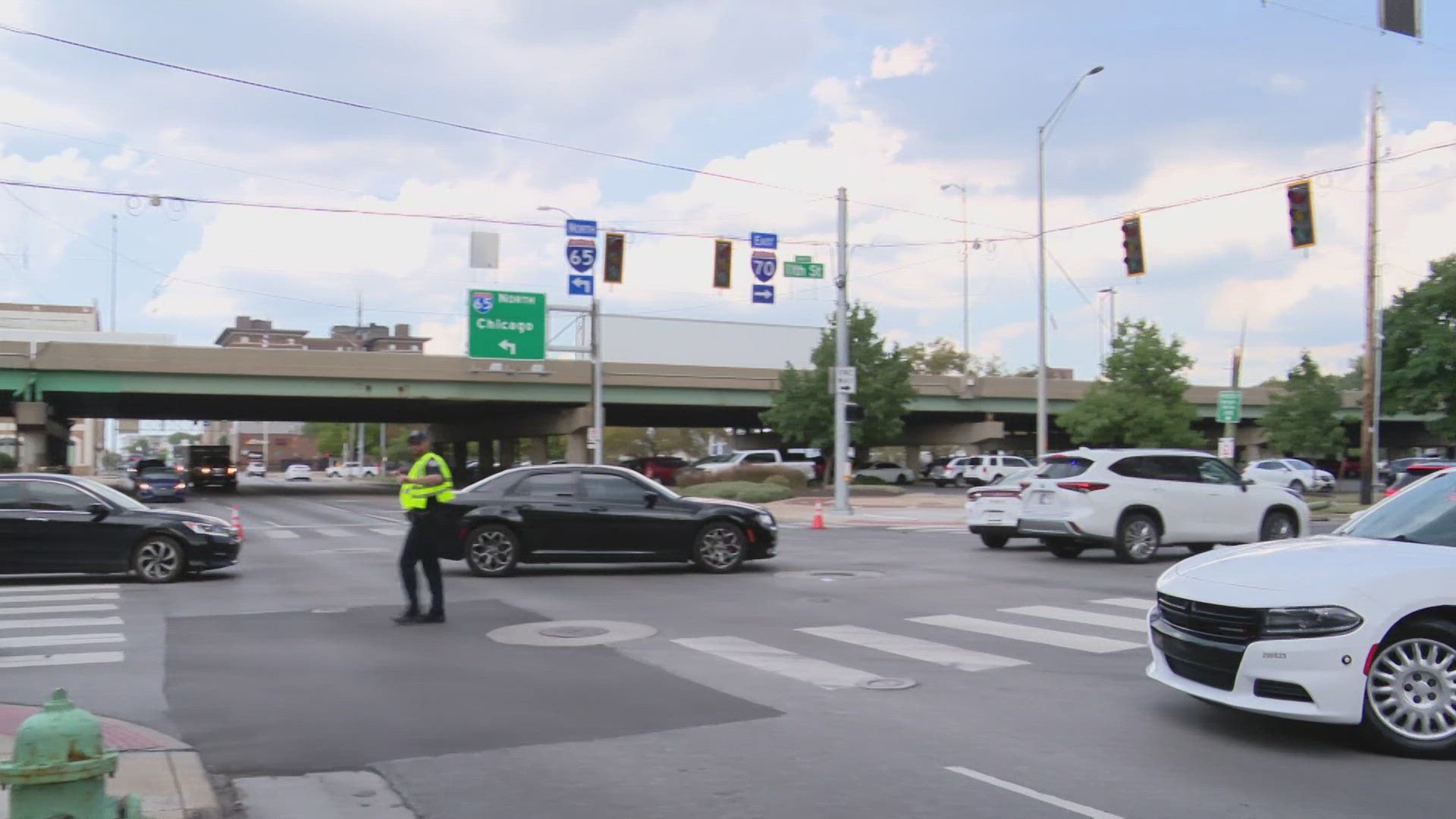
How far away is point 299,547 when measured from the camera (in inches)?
823

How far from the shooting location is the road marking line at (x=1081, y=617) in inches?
443

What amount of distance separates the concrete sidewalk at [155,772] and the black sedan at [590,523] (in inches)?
318

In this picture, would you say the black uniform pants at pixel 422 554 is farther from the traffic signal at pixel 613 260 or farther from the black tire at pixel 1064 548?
the traffic signal at pixel 613 260

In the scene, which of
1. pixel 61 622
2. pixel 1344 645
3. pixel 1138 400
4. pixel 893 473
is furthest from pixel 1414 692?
pixel 893 473

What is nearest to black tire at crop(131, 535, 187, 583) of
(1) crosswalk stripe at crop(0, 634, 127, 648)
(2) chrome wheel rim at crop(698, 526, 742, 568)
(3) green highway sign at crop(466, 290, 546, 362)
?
(1) crosswalk stripe at crop(0, 634, 127, 648)

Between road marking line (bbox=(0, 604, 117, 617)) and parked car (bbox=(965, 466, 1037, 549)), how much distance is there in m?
12.9

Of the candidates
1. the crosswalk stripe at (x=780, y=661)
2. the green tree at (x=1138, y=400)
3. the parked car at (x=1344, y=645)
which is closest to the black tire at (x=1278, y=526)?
the crosswalk stripe at (x=780, y=661)

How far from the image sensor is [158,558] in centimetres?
1496

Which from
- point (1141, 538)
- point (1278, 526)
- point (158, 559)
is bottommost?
point (158, 559)

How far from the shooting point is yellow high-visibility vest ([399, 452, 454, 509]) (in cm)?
1143

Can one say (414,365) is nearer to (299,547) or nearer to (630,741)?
(299,547)

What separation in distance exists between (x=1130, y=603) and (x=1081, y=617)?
1.26 metres

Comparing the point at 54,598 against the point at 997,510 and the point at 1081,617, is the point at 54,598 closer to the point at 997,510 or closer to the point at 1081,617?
the point at 1081,617

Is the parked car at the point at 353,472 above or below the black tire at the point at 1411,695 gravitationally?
below
